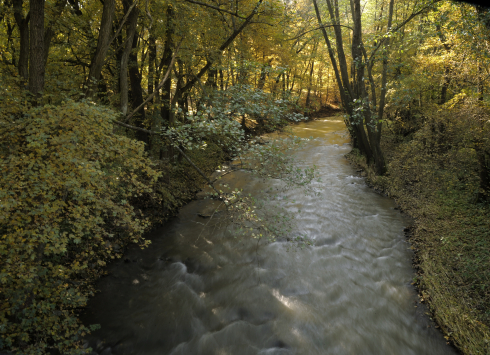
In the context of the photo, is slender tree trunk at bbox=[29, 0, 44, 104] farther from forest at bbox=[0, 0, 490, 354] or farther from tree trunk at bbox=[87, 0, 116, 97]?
tree trunk at bbox=[87, 0, 116, 97]

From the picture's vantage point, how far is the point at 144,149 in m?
7.84

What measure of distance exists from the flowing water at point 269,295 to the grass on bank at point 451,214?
0.40 m

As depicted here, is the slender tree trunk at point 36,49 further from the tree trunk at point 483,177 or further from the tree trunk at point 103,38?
the tree trunk at point 483,177

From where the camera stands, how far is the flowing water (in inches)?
194

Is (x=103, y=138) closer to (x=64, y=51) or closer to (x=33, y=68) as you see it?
(x=33, y=68)

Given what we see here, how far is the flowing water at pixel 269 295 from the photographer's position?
16.2 ft

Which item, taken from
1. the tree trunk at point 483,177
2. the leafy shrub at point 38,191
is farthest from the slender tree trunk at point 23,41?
the tree trunk at point 483,177

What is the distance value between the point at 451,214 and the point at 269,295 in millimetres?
5505

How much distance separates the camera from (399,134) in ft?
47.3

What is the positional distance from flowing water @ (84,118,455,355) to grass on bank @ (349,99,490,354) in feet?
1.31

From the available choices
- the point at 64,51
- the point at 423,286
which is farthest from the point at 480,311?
the point at 64,51

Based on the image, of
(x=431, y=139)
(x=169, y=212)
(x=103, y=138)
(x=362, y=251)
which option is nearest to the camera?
(x=103, y=138)

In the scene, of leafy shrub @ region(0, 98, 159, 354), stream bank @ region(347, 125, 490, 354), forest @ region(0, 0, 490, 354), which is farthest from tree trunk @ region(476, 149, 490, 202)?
leafy shrub @ region(0, 98, 159, 354)

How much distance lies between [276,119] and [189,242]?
4.10m
